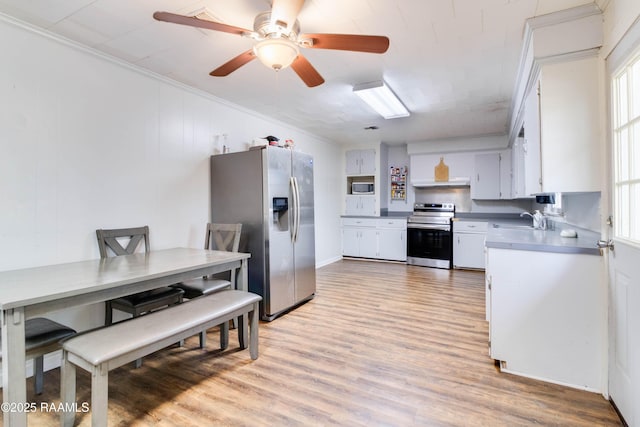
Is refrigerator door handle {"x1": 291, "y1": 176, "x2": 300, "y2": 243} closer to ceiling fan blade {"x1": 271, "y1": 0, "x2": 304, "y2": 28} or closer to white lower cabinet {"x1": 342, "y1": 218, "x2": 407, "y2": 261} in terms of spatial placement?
ceiling fan blade {"x1": 271, "y1": 0, "x2": 304, "y2": 28}

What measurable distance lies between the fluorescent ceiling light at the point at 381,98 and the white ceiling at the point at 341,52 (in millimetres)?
76

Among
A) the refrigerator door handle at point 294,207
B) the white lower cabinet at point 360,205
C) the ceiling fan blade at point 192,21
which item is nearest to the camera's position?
the ceiling fan blade at point 192,21

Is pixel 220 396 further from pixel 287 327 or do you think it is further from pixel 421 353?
pixel 421 353

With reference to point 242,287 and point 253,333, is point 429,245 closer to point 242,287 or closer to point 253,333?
point 242,287


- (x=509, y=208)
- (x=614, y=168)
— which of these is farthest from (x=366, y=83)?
(x=509, y=208)

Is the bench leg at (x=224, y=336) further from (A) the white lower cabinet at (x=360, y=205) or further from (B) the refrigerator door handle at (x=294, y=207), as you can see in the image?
(A) the white lower cabinet at (x=360, y=205)

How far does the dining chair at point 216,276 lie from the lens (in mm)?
2551

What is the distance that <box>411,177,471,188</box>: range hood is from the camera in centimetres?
574

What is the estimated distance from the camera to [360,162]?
6.33 meters

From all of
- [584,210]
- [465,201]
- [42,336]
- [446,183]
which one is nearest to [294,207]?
[42,336]

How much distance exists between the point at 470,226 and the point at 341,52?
4.10 metres

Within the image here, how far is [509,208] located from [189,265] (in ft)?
18.7

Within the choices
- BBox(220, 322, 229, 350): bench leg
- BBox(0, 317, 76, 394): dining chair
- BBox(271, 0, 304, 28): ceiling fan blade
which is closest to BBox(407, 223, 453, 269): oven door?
BBox(220, 322, 229, 350): bench leg

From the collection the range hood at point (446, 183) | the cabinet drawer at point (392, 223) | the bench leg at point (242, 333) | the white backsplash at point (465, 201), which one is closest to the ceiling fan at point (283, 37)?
the bench leg at point (242, 333)
